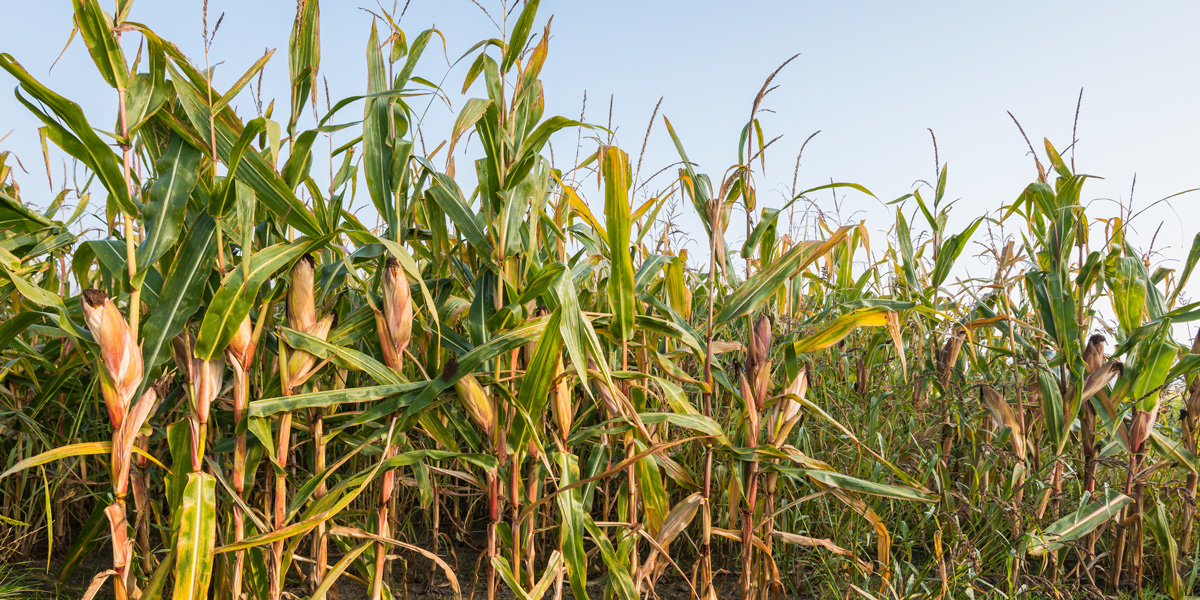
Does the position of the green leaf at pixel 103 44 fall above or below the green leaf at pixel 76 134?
above

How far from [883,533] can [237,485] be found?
56.9 inches

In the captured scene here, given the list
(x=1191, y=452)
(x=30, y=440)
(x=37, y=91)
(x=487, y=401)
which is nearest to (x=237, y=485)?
(x=487, y=401)

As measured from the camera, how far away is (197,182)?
1341mm

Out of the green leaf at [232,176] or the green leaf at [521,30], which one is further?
the green leaf at [521,30]

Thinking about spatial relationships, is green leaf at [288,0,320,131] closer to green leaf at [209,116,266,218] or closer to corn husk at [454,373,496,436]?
green leaf at [209,116,266,218]

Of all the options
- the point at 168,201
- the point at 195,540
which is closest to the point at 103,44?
the point at 168,201

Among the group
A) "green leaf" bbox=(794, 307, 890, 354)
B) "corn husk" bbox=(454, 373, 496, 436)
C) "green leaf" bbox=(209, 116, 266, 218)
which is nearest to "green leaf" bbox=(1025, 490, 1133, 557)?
"green leaf" bbox=(794, 307, 890, 354)

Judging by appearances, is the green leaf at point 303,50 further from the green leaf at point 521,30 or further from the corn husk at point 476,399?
the corn husk at point 476,399

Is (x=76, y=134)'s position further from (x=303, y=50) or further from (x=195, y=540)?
(x=195, y=540)

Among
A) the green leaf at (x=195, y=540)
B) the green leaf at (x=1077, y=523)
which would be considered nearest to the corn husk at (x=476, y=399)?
the green leaf at (x=195, y=540)

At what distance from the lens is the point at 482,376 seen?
4.50 ft

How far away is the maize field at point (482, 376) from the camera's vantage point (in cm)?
127

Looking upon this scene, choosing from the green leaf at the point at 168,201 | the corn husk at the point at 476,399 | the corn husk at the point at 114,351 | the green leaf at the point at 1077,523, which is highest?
the green leaf at the point at 168,201

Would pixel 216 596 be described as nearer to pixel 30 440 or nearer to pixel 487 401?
pixel 487 401
